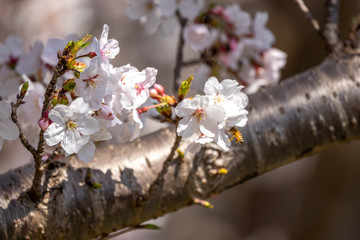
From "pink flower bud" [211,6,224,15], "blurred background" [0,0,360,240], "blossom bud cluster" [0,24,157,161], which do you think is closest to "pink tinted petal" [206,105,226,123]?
"blossom bud cluster" [0,24,157,161]

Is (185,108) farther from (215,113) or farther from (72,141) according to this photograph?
(72,141)

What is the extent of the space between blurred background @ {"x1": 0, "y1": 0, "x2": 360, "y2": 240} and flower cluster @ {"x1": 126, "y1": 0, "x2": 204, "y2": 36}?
6.58 ft

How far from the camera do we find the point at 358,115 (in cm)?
109

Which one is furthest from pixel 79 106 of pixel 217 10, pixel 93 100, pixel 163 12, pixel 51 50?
pixel 217 10

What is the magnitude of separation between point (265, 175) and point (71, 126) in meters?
3.79

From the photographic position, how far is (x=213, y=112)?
72 cm

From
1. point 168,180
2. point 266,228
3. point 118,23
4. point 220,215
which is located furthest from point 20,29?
point 168,180

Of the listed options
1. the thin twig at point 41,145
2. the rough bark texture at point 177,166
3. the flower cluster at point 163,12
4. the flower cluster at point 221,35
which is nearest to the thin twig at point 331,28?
the rough bark texture at point 177,166

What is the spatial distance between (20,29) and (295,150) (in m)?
3.15

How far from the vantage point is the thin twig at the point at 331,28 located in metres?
1.21

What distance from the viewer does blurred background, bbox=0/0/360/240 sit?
3.13 metres

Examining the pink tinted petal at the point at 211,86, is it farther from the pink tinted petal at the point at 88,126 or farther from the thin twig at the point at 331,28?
the thin twig at the point at 331,28

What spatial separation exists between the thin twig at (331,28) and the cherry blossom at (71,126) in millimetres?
745

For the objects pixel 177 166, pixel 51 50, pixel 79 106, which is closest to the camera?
pixel 79 106
